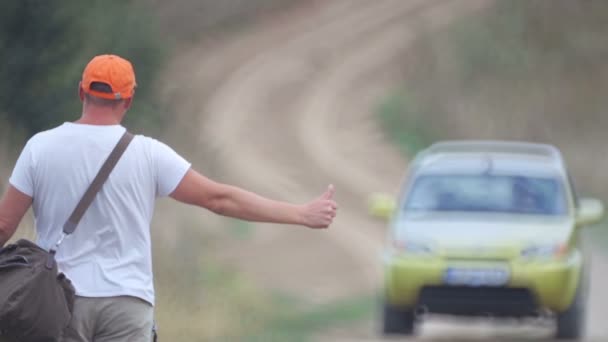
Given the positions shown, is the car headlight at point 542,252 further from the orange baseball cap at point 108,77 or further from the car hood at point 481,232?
the orange baseball cap at point 108,77

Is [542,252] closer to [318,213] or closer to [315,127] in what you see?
[318,213]

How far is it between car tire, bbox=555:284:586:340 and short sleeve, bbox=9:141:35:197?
8.79 metres

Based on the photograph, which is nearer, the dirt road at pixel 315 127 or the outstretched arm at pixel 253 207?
the outstretched arm at pixel 253 207

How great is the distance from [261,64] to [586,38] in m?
14.6

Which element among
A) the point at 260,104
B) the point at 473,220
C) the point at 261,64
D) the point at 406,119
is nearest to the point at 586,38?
the point at 406,119

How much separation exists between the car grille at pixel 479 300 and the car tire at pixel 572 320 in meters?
0.32

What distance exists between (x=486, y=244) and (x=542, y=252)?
457 mm

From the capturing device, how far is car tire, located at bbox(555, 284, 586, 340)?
14109mm

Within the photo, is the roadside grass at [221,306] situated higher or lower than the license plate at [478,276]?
lower

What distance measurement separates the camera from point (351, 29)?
54906mm

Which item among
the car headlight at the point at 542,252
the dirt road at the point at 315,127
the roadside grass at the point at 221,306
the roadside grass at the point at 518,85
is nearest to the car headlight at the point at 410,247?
the car headlight at the point at 542,252

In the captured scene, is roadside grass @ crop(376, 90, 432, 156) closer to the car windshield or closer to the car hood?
the car windshield

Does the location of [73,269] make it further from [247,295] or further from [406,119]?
[406,119]

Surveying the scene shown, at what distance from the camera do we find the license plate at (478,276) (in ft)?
45.1
